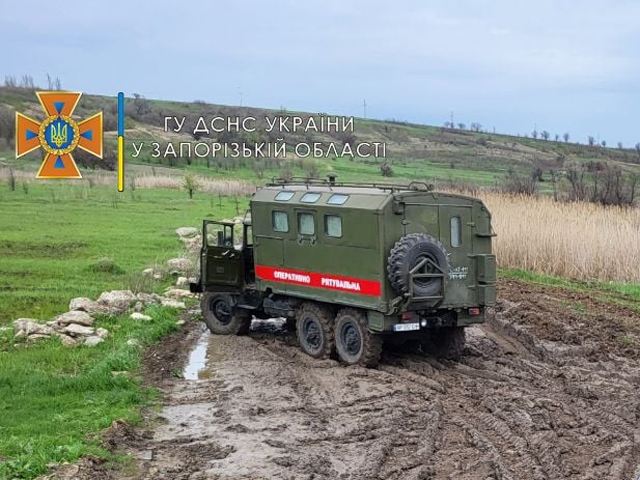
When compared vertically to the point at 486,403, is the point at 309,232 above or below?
above

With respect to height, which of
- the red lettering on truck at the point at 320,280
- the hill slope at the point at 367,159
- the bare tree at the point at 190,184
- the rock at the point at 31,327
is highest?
the hill slope at the point at 367,159

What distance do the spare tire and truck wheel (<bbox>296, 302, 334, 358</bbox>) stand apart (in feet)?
5.68

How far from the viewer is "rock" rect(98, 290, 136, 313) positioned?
57.8 ft

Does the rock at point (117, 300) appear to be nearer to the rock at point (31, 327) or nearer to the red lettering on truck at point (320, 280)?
the rock at point (31, 327)

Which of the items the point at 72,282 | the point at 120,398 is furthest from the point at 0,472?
the point at 72,282

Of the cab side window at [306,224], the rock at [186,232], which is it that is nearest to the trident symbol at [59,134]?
the cab side window at [306,224]

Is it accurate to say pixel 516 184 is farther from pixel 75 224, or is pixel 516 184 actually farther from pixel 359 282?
pixel 359 282

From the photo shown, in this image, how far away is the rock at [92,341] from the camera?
15.0 m

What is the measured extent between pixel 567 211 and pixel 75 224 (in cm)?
1688

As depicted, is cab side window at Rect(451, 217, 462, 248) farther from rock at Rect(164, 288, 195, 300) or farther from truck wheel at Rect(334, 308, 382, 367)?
rock at Rect(164, 288, 195, 300)

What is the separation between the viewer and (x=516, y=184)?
38.0 m

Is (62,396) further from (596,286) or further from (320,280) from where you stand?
(596,286)

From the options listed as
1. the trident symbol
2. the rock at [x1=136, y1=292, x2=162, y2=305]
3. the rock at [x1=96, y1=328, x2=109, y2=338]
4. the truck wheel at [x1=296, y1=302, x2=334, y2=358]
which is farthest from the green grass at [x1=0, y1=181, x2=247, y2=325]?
the truck wheel at [x1=296, y1=302, x2=334, y2=358]

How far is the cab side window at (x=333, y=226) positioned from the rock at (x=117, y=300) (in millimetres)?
5482
